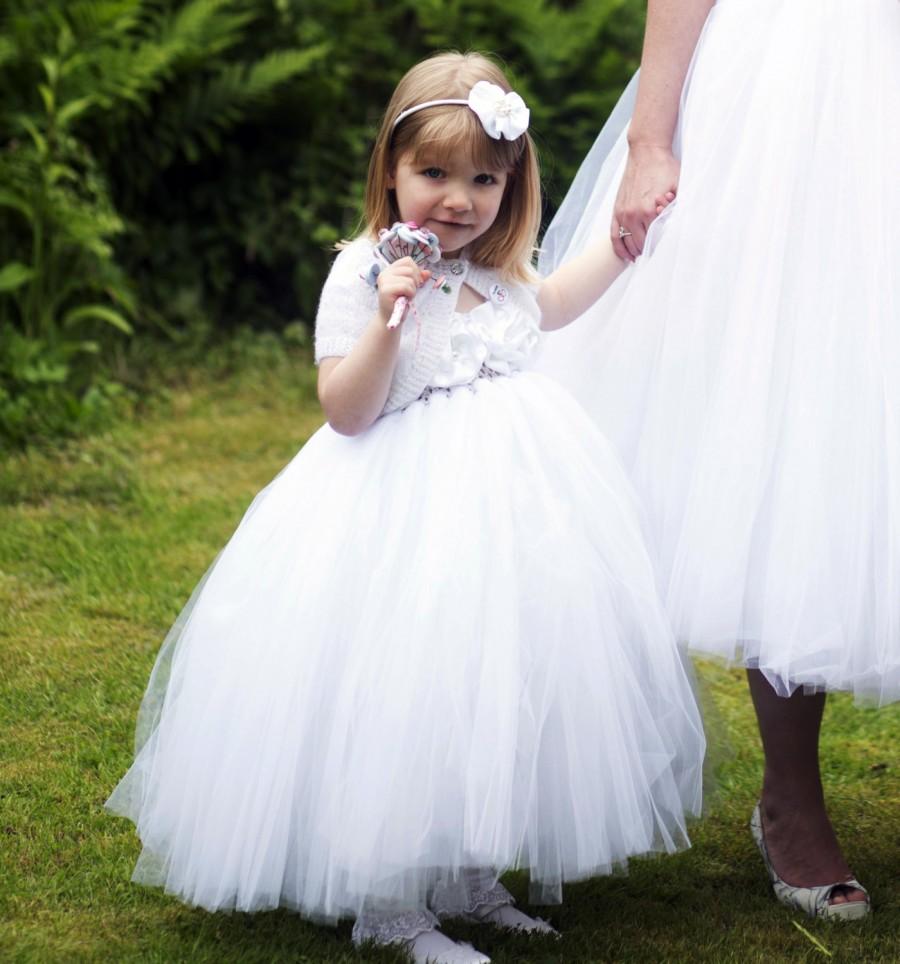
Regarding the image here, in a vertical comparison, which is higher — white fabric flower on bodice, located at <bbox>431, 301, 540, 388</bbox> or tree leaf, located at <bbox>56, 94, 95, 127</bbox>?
tree leaf, located at <bbox>56, 94, 95, 127</bbox>

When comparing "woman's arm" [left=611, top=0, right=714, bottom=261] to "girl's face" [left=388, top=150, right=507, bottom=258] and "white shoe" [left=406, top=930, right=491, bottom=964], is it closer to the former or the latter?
"girl's face" [left=388, top=150, right=507, bottom=258]

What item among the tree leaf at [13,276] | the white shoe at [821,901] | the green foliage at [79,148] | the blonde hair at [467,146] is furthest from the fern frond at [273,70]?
the white shoe at [821,901]

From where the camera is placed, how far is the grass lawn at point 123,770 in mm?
2475

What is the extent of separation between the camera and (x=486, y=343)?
8.17 feet

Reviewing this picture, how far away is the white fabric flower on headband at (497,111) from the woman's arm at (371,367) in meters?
0.26

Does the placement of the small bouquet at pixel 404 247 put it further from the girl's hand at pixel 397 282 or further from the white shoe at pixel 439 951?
the white shoe at pixel 439 951

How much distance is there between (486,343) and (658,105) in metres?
0.51

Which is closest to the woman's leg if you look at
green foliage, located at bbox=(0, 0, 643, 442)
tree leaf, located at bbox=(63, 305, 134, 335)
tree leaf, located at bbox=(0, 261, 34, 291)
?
green foliage, located at bbox=(0, 0, 643, 442)

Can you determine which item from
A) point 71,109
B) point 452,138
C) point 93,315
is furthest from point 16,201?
point 452,138

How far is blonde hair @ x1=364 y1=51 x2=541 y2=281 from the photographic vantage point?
2.42m

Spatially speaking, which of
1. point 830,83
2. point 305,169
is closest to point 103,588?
point 830,83

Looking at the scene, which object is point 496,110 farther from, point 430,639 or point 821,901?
point 821,901

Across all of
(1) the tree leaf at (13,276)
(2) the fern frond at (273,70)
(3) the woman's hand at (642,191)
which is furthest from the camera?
(2) the fern frond at (273,70)

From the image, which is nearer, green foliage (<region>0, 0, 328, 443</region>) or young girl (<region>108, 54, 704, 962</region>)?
young girl (<region>108, 54, 704, 962</region>)
